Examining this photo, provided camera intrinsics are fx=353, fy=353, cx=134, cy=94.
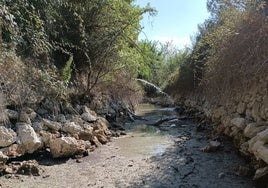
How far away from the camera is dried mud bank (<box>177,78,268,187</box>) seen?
562 centimetres

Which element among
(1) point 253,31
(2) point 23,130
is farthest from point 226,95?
(2) point 23,130

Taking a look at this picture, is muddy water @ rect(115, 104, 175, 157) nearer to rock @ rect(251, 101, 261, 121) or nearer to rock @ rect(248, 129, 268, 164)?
rock @ rect(251, 101, 261, 121)

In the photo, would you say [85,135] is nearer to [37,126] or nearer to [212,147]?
[37,126]

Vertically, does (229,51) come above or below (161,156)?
above

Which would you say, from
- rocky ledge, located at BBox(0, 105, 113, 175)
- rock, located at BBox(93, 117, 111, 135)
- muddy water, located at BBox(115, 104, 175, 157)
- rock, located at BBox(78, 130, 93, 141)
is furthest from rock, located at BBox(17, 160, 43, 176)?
rock, located at BBox(93, 117, 111, 135)

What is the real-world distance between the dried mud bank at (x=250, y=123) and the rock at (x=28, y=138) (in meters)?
4.09

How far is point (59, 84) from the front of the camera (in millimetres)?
7410

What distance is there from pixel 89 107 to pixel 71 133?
2828 mm

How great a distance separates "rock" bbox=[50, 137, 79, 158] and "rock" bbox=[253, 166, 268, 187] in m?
3.67

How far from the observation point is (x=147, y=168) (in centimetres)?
677

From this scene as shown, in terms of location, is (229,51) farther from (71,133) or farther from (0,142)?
(0,142)

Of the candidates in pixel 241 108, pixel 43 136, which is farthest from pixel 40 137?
pixel 241 108

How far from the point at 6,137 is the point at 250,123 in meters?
4.75

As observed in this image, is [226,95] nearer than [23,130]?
No
